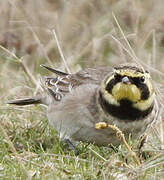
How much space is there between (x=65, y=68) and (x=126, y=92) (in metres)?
2.06

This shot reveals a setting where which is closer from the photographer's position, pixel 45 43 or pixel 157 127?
pixel 157 127

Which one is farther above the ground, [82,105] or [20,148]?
[82,105]

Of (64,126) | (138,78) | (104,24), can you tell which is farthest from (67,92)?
(104,24)

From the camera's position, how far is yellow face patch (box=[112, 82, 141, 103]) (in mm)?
4871

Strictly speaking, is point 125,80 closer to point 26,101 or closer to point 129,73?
point 129,73

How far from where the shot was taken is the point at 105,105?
514cm

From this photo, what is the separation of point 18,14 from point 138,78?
5.52m

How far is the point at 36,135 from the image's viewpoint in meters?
5.73

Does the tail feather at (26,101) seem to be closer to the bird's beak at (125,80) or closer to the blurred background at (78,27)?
the bird's beak at (125,80)

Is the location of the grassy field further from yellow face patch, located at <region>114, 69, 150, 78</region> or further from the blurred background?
yellow face patch, located at <region>114, 69, 150, 78</region>

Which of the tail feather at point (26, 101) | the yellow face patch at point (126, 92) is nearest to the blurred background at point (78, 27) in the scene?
the tail feather at point (26, 101)

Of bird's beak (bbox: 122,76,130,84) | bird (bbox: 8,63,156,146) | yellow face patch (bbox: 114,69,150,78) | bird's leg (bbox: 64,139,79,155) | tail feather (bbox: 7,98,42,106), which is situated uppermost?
yellow face patch (bbox: 114,69,150,78)

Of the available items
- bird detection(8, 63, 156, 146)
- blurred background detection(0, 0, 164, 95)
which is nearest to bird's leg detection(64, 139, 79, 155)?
bird detection(8, 63, 156, 146)

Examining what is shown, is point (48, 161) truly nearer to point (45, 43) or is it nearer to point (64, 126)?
point (64, 126)
